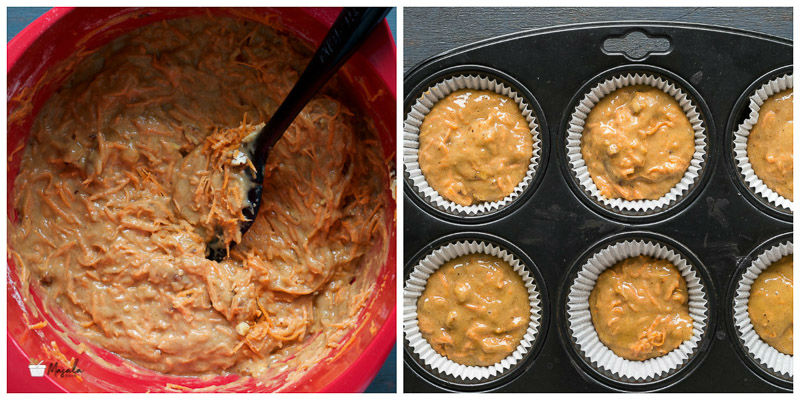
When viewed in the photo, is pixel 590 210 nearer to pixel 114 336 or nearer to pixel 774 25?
pixel 774 25

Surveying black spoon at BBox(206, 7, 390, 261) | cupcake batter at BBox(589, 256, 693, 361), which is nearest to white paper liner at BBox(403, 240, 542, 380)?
Result: cupcake batter at BBox(589, 256, 693, 361)

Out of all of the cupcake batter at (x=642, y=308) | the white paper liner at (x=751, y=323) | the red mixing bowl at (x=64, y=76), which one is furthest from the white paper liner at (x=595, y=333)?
the red mixing bowl at (x=64, y=76)

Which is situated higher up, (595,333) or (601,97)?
(601,97)

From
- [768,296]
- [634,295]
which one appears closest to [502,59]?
[634,295]

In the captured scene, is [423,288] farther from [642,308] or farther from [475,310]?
[642,308]

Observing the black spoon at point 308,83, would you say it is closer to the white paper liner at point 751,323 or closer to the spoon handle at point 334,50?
the spoon handle at point 334,50

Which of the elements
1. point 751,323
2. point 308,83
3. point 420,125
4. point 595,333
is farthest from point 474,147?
point 751,323
